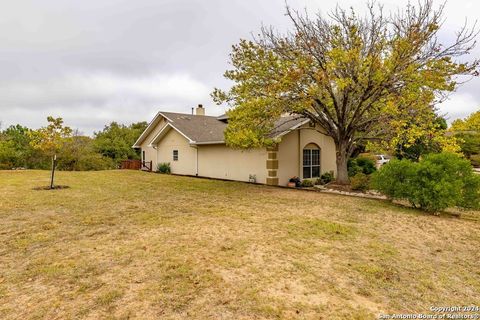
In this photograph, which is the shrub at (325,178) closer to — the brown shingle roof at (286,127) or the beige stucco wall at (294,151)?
the beige stucco wall at (294,151)

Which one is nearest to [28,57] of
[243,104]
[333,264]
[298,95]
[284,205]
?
[243,104]

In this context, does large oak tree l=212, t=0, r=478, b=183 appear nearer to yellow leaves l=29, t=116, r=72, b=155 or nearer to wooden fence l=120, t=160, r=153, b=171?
yellow leaves l=29, t=116, r=72, b=155

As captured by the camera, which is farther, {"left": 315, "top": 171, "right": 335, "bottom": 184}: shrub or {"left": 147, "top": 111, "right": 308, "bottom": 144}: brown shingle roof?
{"left": 147, "top": 111, "right": 308, "bottom": 144}: brown shingle roof

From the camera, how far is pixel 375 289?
12.6 feet

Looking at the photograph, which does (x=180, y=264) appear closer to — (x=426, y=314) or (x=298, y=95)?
(x=426, y=314)

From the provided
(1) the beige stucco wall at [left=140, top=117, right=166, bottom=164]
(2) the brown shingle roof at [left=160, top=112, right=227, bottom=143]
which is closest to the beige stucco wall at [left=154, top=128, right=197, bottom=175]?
(2) the brown shingle roof at [left=160, top=112, right=227, bottom=143]

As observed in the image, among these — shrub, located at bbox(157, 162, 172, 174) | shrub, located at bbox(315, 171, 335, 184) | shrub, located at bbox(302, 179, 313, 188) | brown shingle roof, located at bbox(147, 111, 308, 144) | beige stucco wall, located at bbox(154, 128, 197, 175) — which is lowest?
shrub, located at bbox(302, 179, 313, 188)

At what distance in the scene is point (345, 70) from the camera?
1153 centimetres

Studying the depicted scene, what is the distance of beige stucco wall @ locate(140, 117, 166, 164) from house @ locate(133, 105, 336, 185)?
12 cm

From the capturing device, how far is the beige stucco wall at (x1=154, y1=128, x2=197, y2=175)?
20.5 meters

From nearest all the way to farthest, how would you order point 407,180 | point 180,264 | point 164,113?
point 180,264 < point 407,180 < point 164,113

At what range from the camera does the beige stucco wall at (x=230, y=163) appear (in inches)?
628

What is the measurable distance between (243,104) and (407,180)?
22.3 feet

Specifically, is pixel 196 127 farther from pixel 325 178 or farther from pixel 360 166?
pixel 360 166
